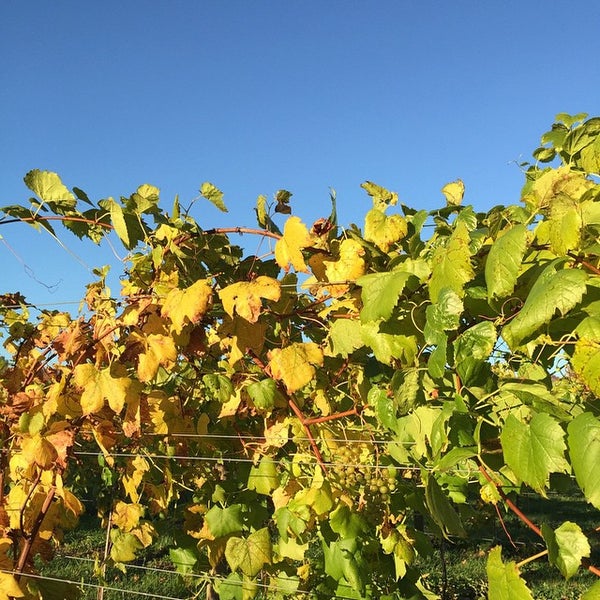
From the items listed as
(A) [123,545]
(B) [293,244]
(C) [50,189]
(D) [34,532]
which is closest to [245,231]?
(B) [293,244]

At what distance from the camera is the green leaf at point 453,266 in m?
1.41

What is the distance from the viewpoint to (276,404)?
2379 mm

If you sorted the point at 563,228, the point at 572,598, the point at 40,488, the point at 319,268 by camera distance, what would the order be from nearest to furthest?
the point at 563,228
the point at 319,268
the point at 40,488
the point at 572,598

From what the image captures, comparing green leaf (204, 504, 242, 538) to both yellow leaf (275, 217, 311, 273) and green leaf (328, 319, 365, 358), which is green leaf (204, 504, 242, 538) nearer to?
green leaf (328, 319, 365, 358)

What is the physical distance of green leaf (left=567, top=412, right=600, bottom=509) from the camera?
3.43 feet

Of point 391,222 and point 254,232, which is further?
point 254,232

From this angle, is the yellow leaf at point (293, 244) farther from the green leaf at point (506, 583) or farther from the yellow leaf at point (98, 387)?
the green leaf at point (506, 583)

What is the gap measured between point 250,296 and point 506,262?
27.6 inches

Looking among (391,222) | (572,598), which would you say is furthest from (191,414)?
(572,598)

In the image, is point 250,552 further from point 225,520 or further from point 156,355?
point 156,355

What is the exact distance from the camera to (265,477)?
244 centimetres

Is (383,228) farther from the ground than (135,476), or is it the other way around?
(383,228)

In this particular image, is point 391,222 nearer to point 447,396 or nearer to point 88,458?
point 447,396

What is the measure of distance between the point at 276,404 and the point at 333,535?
547mm
